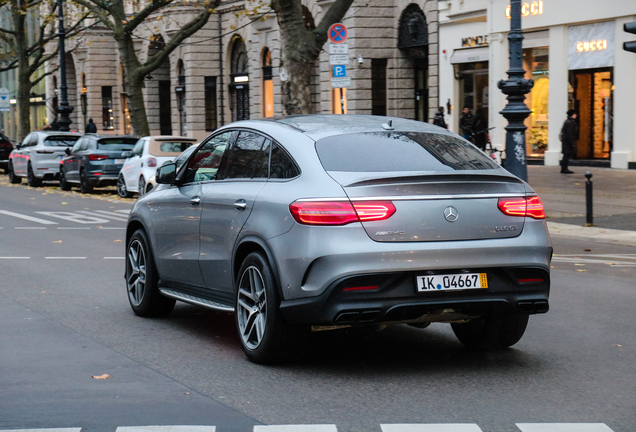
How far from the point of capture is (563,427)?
17.0 ft

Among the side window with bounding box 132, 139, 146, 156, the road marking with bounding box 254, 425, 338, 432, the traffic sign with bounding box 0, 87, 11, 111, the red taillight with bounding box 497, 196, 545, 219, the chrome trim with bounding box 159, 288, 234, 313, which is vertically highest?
the traffic sign with bounding box 0, 87, 11, 111

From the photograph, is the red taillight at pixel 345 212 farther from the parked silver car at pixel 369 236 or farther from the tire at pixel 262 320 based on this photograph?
the tire at pixel 262 320

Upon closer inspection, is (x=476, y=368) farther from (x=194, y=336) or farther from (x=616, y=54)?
(x=616, y=54)

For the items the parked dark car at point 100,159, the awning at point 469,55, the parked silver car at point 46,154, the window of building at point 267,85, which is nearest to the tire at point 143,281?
the parked dark car at point 100,159

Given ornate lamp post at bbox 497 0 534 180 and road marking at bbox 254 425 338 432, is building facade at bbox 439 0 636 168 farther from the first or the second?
road marking at bbox 254 425 338 432

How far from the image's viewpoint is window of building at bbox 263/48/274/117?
142ft

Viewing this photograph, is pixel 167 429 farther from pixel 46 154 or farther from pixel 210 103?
pixel 210 103

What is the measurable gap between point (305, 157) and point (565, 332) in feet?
8.71

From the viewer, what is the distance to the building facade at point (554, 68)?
2759 centimetres

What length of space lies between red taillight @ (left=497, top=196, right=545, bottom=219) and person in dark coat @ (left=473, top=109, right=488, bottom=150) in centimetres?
2265

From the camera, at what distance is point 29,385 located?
6.20 m

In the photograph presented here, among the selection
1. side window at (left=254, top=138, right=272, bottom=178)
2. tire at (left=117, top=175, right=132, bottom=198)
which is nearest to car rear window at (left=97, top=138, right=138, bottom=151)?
tire at (left=117, top=175, right=132, bottom=198)

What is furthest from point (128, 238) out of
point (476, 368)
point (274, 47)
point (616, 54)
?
point (274, 47)

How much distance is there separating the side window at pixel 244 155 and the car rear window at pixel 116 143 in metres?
19.6
